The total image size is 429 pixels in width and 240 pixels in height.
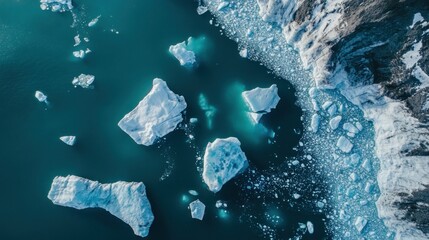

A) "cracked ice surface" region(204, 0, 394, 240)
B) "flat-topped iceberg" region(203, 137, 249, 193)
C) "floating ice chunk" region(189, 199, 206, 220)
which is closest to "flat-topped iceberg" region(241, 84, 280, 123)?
"cracked ice surface" region(204, 0, 394, 240)

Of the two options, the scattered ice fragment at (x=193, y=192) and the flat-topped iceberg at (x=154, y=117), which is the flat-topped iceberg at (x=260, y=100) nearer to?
the flat-topped iceberg at (x=154, y=117)

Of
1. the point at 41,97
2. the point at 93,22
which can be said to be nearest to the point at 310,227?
the point at 41,97

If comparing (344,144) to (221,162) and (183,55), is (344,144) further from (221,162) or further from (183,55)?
(183,55)

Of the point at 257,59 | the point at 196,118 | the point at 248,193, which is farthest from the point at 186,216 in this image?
the point at 257,59

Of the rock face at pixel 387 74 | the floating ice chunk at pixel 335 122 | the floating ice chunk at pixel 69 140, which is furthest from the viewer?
the floating ice chunk at pixel 335 122

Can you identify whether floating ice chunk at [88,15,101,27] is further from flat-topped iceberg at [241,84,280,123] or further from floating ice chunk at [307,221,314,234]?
floating ice chunk at [307,221,314,234]

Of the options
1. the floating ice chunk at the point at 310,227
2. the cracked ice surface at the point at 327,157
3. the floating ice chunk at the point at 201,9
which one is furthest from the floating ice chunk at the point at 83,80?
the floating ice chunk at the point at 310,227

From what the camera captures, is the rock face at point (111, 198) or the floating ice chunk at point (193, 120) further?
the floating ice chunk at point (193, 120)

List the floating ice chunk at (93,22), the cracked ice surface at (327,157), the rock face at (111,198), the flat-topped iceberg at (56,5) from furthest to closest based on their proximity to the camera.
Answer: the flat-topped iceberg at (56,5)
the floating ice chunk at (93,22)
the cracked ice surface at (327,157)
the rock face at (111,198)
